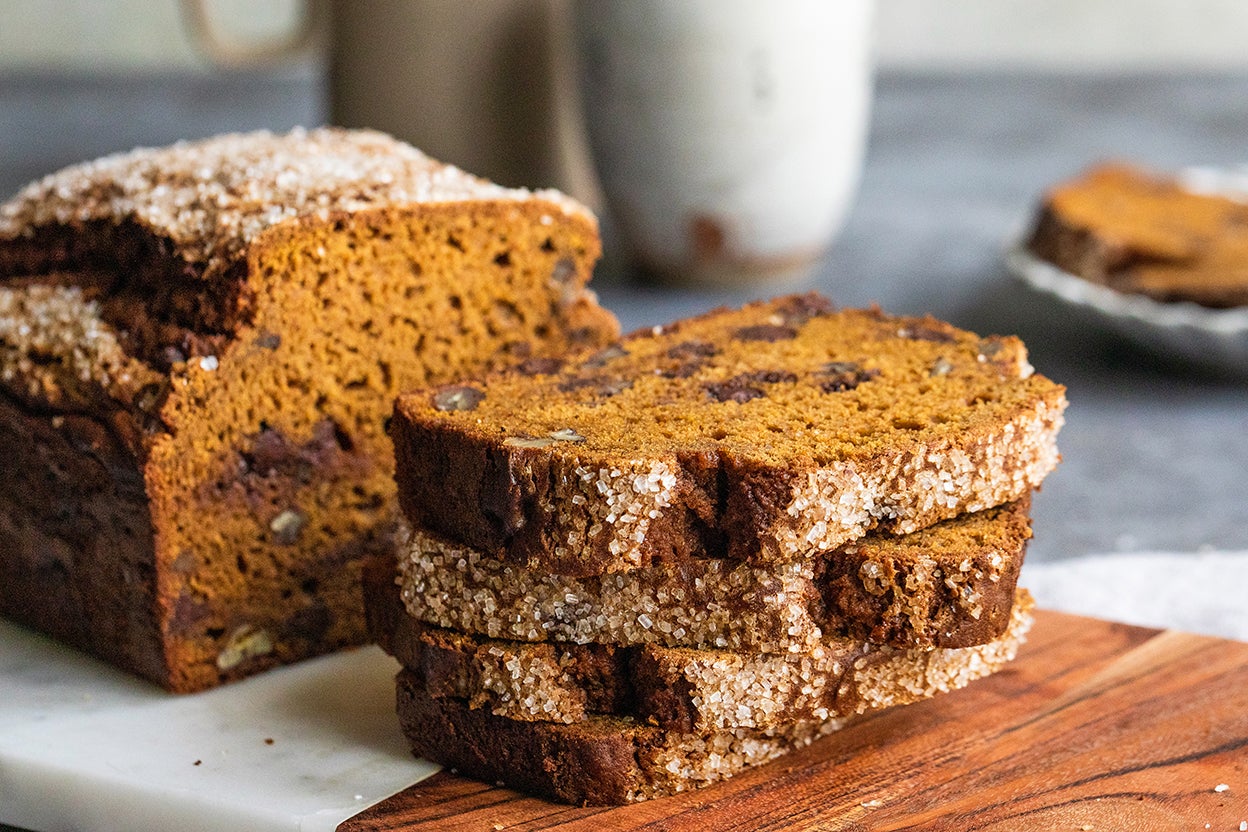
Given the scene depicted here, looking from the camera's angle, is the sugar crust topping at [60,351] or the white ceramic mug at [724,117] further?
the white ceramic mug at [724,117]

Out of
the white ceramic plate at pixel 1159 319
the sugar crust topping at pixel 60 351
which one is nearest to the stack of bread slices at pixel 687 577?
the sugar crust topping at pixel 60 351

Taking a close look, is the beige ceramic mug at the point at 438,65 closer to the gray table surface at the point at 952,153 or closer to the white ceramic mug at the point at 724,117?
the white ceramic mug at the point at 724,117

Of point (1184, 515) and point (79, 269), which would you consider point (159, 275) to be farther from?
point (1184, 515)

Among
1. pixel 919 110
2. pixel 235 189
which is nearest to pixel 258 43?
pixel 235 189

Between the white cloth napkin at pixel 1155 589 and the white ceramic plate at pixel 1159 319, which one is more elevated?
the white ceramic plate at pixel 1159 319

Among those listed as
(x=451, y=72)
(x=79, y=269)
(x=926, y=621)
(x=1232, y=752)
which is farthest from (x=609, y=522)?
(x=451, y=72)

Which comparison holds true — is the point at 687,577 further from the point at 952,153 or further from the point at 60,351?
the point at 952,153
